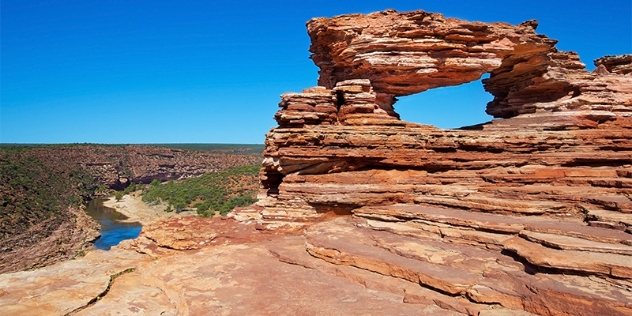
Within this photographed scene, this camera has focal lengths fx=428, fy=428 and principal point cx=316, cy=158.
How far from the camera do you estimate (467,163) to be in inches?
546

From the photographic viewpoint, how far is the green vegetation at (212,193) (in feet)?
195

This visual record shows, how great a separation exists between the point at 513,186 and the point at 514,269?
482 centimetres

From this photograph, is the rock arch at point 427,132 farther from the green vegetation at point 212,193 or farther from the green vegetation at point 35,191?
the green vegetation at point 212,193

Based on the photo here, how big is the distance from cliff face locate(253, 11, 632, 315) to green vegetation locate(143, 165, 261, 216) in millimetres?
41070

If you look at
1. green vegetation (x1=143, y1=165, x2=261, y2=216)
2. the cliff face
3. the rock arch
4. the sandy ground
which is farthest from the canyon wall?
the cliff face

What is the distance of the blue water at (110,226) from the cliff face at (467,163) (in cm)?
3757

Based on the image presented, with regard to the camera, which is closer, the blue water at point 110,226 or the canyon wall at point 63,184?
the canyon wall at point 63,184

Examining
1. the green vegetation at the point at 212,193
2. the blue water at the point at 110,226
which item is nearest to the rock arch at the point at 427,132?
the blue water at the point at 110,226

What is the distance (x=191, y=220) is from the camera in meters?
14.8

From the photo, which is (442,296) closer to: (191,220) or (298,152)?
(298,152)

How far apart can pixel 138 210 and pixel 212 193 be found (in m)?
12.2

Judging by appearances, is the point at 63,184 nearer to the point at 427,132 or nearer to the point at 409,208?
the point at 427,132

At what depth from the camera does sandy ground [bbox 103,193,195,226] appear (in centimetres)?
6044

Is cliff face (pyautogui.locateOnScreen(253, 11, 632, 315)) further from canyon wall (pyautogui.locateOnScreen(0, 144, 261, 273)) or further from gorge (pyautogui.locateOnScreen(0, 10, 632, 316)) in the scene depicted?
canyon wall (pyautogui.locateOnScreen(0, 144, 261, 273))
